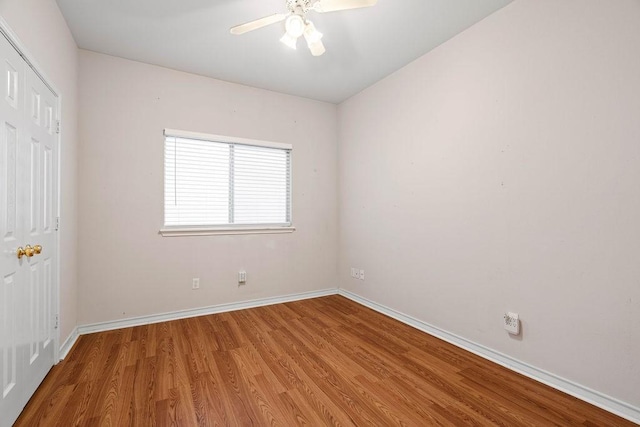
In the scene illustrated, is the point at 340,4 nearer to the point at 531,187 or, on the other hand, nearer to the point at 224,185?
the point at 531,187

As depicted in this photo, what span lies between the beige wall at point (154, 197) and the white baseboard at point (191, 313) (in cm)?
5

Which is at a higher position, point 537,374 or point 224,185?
point 224,185

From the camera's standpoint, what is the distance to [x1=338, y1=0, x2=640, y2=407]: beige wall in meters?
1.62

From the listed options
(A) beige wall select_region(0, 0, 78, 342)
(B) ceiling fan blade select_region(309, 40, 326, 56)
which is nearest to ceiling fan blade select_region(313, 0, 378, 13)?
(B) ceiling fan blade select_region(309, 40, 326, 56)

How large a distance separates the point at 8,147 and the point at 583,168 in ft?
10.8

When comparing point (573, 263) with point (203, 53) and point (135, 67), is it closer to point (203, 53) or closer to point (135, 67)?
point (203, 53)

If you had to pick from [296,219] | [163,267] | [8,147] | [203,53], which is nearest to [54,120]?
[8,147]

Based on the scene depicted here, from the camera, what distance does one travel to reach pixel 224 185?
3.43 metres

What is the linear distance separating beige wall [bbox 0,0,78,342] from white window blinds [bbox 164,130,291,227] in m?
0.79

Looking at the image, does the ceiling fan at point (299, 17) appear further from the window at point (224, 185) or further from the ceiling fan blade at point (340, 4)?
the window at point (224, 185)

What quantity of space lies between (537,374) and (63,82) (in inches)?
166

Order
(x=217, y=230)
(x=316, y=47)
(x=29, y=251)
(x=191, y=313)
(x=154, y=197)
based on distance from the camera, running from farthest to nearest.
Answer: (x=217, y=230) < (x=191, y=313) < (x=154, y=197) < (x=316, y=47) < (x=29, y=251)

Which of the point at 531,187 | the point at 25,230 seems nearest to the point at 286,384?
the point at 25,230

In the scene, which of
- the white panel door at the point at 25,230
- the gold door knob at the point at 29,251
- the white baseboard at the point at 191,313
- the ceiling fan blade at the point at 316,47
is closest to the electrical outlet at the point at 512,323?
the white baseboard at the point at 191,313
